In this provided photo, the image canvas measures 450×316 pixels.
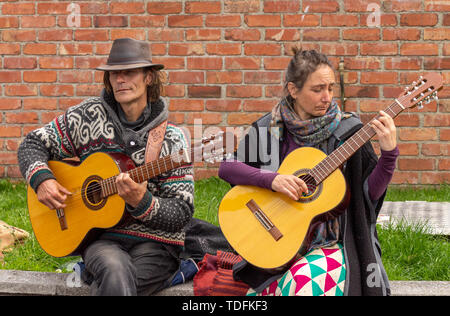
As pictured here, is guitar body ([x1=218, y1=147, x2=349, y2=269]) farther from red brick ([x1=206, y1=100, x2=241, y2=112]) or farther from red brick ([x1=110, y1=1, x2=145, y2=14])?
red brick ([x1=110, y1=1, x2=145, y2=14])

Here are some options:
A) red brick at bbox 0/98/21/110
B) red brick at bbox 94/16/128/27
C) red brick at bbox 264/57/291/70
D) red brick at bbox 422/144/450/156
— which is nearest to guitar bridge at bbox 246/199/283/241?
red brick at bbox 264/57/291/70

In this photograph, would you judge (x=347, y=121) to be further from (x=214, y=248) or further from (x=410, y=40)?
(x=410, y=40)

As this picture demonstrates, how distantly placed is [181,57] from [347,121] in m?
2.33

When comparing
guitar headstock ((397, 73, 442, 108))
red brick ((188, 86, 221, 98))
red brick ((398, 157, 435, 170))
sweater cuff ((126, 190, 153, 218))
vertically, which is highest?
guitar headstock ((397, 73, 442, 108))

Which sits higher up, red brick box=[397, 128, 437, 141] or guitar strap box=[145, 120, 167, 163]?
guitar strap box=[145, 120, 167, 163]

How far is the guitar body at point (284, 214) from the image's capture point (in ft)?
8.27

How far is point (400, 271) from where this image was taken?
314cm

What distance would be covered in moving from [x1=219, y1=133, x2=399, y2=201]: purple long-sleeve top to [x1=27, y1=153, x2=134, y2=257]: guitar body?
1.69 feet

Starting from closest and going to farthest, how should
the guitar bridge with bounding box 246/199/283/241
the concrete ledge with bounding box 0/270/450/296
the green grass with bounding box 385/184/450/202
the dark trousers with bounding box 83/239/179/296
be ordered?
the dark trousers with bounding box 83/239/179/296
the guitar bridge with bounding box 246/199/283/241
the concrete ledge with bounding box 0/270/450/296
the green grass with bounding box 385/184/450/202

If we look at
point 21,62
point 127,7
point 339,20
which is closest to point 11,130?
point 21,62

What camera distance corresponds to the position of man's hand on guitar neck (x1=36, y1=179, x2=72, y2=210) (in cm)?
280

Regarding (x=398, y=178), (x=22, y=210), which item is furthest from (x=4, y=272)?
(x=398, y=178)

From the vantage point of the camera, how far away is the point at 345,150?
2.55m

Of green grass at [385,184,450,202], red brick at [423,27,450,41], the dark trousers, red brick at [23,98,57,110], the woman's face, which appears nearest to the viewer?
the dark trousers
